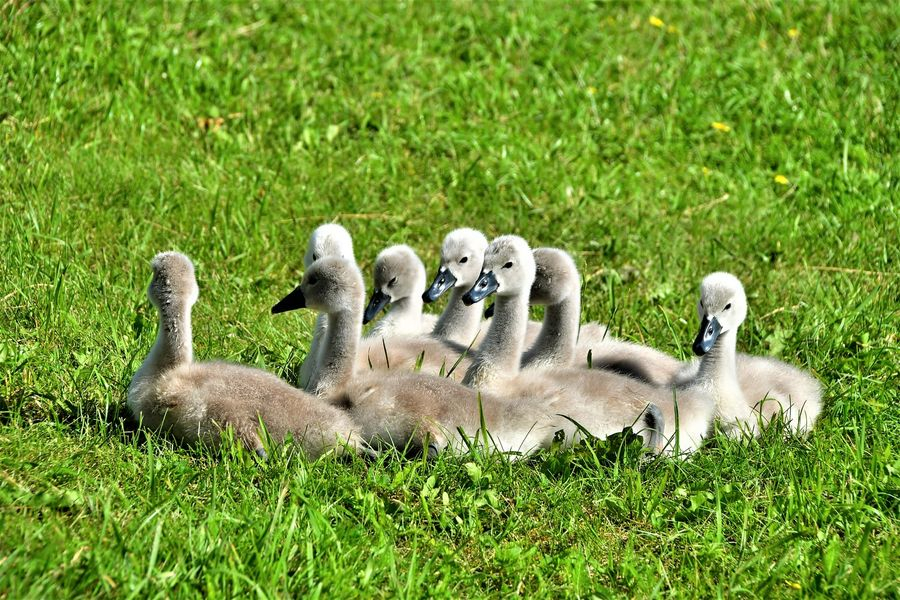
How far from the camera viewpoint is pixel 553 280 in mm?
6035

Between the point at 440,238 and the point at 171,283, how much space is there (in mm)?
3020

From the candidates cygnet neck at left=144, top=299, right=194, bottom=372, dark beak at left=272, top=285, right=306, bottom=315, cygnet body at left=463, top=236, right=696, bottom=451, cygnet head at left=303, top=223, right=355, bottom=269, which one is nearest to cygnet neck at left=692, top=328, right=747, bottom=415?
cygnet body at left=463, top=236, right=696, bottom=451

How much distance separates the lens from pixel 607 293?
755cm

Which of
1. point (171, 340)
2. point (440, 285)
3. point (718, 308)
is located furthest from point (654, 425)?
point (171, 340)

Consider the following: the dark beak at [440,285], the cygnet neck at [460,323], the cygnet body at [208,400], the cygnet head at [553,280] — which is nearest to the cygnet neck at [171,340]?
the cygnet body at [208,400]

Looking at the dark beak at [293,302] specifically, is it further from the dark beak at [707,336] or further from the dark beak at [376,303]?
the dark beak at [707,336]

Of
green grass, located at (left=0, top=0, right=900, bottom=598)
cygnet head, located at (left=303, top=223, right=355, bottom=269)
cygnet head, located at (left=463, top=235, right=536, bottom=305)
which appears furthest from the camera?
cygnet head, located at (left=303, top=223, right=355, bottom=269)

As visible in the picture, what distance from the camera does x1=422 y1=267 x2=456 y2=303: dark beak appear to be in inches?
255

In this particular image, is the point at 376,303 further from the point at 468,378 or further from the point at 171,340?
the point at 171,340

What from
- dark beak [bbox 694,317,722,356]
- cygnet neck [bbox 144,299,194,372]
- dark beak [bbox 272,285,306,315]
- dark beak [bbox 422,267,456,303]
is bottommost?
cygnet neck [bbox 144,299,194,372]

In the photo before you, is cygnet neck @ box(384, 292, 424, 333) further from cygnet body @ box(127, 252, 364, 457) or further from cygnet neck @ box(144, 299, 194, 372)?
cygnet neck @ box(144, 299, 194, 372)

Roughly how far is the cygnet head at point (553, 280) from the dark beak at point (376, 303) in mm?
973

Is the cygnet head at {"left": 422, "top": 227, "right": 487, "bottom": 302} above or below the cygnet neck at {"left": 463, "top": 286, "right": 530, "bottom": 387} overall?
above

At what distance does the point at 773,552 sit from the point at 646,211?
416cm
